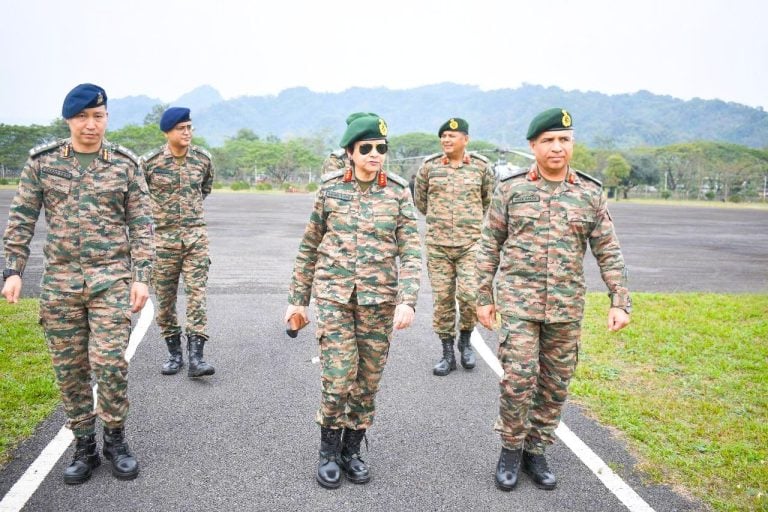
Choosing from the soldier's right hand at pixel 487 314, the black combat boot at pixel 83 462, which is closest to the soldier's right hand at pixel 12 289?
the black combat boot at pixel 83 462

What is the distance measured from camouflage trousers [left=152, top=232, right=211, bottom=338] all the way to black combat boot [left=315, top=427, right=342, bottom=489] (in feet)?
7.12

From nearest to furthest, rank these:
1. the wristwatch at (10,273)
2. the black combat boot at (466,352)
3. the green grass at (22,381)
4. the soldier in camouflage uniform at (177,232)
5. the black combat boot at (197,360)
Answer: the wristwatch at (10,273) → the green grass at (22,381) → the black combat boot at (197,360) → the soldier in camouflage uniform at (177,232) → the black combat boot at (466,352)

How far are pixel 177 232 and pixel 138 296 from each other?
1761 mm

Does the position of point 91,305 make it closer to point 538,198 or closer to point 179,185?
point 179,185

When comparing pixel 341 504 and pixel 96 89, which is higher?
pixel 96 89

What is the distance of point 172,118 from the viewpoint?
17.2 ft

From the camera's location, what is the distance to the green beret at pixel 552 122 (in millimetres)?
3496

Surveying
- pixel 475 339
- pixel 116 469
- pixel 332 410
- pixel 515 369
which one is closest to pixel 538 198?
pixel 515 369

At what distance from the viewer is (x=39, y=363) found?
5.50 metres

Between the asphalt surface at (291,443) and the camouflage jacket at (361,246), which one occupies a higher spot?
the camouflage jacket at (361,246)

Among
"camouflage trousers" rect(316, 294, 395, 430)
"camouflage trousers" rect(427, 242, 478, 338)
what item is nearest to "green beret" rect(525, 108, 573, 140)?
"camouflage trousers" rect(316, 294, 395, 430)

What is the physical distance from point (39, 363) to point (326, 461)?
11.1 ft

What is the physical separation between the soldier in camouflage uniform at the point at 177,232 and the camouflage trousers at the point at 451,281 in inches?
83.2

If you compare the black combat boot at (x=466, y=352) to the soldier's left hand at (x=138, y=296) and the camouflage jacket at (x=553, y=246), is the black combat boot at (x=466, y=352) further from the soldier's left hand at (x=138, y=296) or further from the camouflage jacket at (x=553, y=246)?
the soldier's left hand at (x=138, y=296)
